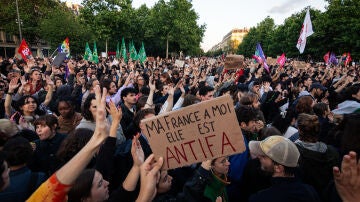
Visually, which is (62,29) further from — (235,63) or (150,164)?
(150,164)

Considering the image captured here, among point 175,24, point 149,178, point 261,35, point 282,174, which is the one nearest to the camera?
point 149,178

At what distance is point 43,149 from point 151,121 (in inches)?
82.8

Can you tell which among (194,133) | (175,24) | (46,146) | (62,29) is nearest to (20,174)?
(46,146)

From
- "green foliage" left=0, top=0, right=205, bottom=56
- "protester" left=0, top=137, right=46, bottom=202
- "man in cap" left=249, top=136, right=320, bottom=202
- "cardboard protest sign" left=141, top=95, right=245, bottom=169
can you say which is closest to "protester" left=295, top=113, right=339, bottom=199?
"man in cap" left=249, top=136, right=320, bottom=202

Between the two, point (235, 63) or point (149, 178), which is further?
point (235, 63)

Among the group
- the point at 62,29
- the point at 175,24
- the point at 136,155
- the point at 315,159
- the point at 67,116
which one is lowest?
the point at 315,159

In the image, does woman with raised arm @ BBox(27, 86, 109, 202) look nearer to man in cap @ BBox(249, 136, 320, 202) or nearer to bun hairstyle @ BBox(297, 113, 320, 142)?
man in cap @ BBox(249, 136, 320, 202)

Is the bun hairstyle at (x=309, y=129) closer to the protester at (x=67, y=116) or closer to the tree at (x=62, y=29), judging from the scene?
the protester at (x=67, y=116)

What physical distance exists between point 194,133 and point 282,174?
96 cm

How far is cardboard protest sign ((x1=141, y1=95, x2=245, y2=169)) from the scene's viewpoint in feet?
8.05

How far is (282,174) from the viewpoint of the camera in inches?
Answer: 108

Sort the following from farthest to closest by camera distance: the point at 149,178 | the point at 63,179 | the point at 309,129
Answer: the point at 309,129 < the point at 149,178 < the point at 63,179

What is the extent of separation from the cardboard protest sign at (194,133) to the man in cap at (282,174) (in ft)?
1.76

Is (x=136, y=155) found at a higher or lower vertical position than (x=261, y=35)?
lower
